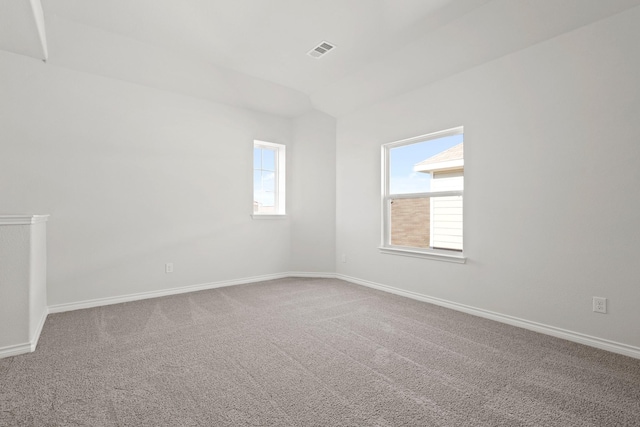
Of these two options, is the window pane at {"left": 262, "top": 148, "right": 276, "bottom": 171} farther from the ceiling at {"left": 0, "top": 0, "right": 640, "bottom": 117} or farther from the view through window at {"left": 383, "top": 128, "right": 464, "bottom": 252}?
the view through window at {"left": 383, "top": 128, "right": 464, "bottom": 252}

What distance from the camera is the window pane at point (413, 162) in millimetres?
3570

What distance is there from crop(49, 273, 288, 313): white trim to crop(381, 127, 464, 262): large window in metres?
2.06

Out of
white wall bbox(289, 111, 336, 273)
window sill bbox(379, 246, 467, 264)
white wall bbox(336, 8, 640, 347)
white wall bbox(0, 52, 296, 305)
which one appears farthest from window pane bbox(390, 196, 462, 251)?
white wall bbox(0, 52, 296, 305)

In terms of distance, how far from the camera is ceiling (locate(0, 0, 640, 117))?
260cm

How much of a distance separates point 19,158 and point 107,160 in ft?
2.34

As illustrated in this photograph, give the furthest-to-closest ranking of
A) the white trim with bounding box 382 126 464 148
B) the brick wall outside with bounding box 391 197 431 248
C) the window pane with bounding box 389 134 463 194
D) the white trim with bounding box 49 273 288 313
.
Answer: the brick wall outside with bounding box 391 197 431 248
the window pane with bounding box 389 134 463 194
the white trim with bounding box 382 126 464 148
the white trim with bounding box 49 273 288 313

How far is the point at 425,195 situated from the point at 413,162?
0.47 meters

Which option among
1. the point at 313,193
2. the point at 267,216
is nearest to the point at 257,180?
the point at 267,216

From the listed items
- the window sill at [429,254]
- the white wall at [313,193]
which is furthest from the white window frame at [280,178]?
the window sill at [429,254]

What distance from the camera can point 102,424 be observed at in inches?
57.7

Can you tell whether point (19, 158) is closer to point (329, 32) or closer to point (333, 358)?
point (329, 32)

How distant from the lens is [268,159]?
16.5 feet

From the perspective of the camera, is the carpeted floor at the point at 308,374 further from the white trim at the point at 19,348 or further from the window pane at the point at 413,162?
the window pane at the point at 413,162

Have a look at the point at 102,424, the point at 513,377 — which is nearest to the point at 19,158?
the point at 102,424
